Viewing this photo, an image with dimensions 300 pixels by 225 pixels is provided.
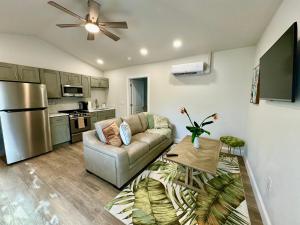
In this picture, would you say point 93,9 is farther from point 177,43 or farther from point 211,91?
point 211,91

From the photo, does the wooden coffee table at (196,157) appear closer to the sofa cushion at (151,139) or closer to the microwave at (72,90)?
the sofa cushion at (151,139)

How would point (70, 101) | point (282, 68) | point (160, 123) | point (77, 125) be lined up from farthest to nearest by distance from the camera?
point (70, 101) → point (77, 125) → point (160, 123) → point (282, 68)

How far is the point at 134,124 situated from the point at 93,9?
7.88 ft

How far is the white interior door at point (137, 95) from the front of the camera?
514 centimetres

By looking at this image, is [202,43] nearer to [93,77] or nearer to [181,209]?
[181,209]

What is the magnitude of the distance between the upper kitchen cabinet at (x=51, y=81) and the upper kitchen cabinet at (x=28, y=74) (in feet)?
0.35

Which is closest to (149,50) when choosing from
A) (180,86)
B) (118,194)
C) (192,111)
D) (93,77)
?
(180,86)

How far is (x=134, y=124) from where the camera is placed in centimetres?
336

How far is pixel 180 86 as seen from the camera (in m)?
3.86

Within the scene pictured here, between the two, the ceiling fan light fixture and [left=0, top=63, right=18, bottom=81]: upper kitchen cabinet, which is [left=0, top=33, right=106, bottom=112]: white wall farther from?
the ceiling fan light fixture

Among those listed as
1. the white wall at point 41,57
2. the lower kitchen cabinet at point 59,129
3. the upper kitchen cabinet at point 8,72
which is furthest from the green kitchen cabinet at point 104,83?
the upper kitchen cabinet at point 8,72

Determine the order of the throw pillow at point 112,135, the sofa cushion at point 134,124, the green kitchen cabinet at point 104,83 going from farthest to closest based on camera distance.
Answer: the green kitchen cabinet at point 104,83, the sofa cushion at point 134,124, the throw pillow at point 112,135

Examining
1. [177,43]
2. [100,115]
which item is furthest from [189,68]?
[100,115]

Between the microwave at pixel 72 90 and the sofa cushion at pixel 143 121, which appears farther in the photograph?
the microwave at pixel 72 90
